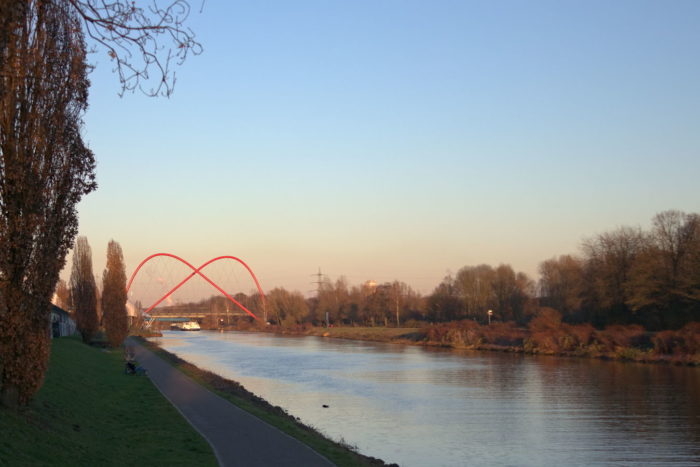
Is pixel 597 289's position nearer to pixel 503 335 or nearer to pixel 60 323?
pixel 503 335

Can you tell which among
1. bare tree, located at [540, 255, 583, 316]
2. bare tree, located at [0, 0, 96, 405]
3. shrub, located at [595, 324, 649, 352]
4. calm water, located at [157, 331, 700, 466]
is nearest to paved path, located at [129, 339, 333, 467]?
calm water, located at [157, 331, 700, 466]

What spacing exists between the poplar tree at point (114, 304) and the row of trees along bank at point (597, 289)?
3843 centimetres

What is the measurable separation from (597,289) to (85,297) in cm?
4100

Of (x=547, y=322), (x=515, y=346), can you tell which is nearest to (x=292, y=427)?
(x=515, y=346)

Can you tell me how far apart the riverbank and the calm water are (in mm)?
2867

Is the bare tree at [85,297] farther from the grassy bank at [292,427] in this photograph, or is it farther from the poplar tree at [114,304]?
the grassy bank at [292,427]

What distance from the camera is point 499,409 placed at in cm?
2442

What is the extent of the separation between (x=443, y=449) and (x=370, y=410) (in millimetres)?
6936

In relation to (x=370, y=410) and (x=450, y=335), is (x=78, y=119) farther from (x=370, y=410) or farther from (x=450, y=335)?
(x=450, y=335)

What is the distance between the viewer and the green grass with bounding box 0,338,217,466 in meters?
9.70

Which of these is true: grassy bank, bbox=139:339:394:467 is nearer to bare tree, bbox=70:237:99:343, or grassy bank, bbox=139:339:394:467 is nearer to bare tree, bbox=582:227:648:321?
bare tree, bbox=70:237:99:343

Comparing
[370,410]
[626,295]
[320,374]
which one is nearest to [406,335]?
[626,295]

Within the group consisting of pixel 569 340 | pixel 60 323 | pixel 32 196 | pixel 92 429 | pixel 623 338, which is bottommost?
pixel 569 340

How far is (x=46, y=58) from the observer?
1174 centimetres
